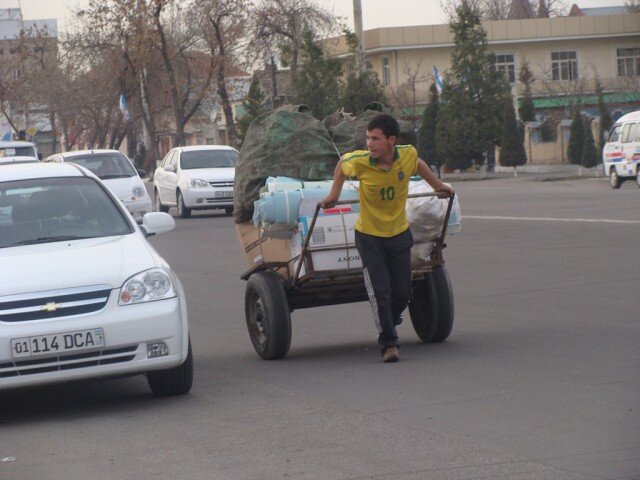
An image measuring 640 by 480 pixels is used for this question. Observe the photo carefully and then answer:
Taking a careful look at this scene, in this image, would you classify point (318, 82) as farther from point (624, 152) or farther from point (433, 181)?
point (433, 181)

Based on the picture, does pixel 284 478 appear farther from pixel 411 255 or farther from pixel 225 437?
pixel 411 255

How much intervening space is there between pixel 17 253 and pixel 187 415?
1594 millimetres

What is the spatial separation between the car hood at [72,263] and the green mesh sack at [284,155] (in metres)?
1.71

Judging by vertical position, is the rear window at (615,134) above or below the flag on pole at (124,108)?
below

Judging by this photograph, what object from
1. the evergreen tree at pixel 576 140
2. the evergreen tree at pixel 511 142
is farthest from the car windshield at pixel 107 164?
the evergreen tree at pixel 511 142

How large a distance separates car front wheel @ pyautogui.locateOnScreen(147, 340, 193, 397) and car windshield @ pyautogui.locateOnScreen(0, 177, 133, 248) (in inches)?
44.0

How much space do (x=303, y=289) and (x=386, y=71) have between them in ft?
215

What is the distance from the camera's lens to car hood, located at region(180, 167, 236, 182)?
96.9 ft

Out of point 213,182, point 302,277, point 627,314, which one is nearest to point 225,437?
point 302,277

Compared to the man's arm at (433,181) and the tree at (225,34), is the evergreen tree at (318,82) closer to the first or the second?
the tree at (225,34)

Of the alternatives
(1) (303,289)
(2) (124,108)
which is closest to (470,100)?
(2) (124,108)

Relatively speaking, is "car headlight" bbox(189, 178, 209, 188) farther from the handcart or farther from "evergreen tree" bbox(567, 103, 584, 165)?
"evergreen tree" bbox(567, 103, 584, 165)

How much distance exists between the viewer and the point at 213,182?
2950cm

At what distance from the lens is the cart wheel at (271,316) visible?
9.11 meters
